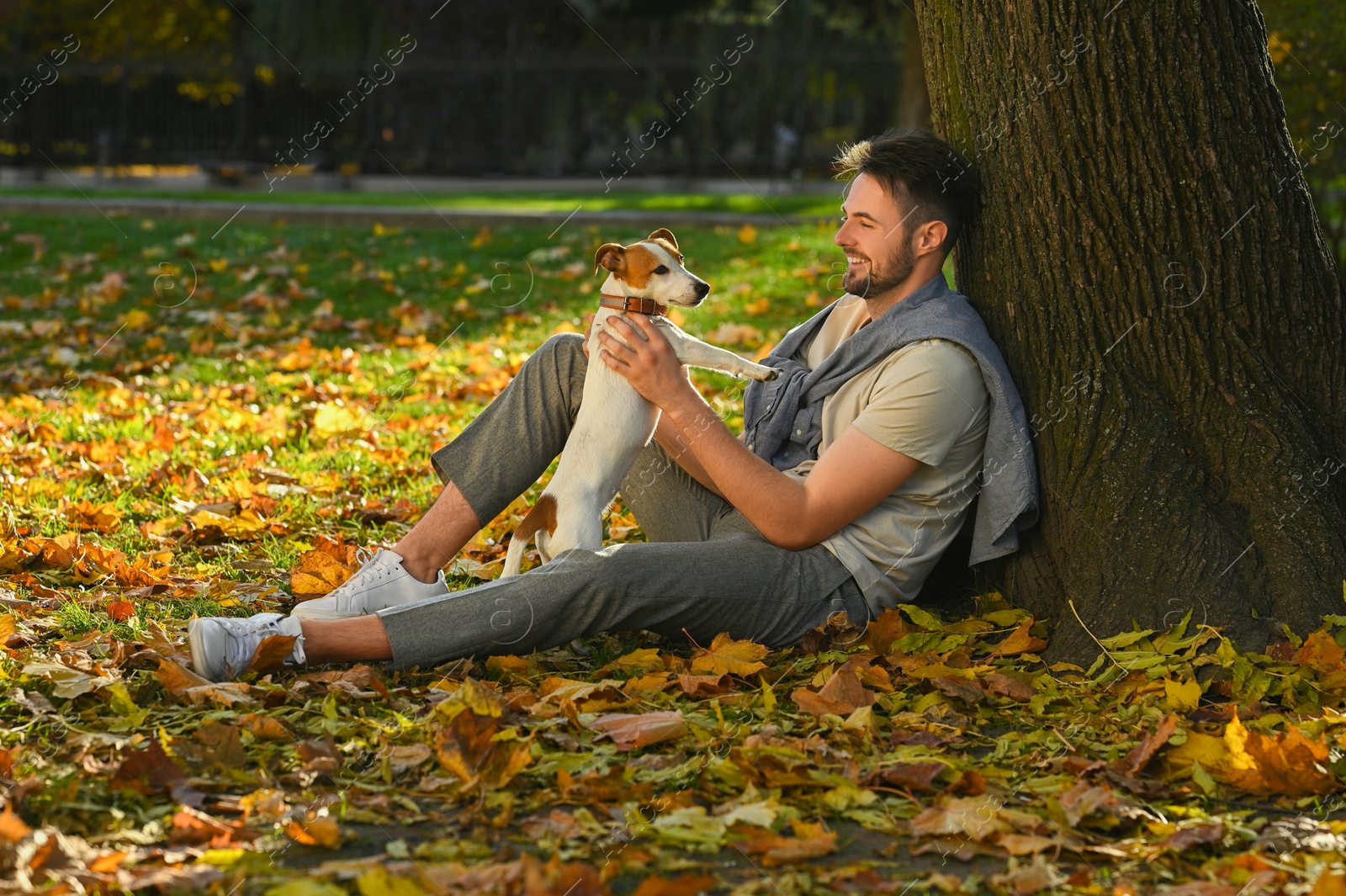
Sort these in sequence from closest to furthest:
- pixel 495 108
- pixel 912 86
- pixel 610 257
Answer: pixel 610 257
pixel 912 86
pixel 495 108

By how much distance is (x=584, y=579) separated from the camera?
120 inches

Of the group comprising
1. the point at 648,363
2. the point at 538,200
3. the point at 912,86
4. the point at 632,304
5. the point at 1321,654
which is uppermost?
the point at 912,86

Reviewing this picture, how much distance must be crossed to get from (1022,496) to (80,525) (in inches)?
122

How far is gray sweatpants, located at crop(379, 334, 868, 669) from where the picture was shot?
3037mm

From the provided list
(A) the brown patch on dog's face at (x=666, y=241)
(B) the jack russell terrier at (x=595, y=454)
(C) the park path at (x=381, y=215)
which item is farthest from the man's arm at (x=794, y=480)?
(C) the park path at (x=381, y=215)

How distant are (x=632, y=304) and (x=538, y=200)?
11237 millimetres

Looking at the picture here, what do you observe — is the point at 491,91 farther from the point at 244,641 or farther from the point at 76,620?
the point at 244,641

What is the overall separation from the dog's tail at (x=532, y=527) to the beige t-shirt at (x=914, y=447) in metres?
0.76

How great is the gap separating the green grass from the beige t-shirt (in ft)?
29.3

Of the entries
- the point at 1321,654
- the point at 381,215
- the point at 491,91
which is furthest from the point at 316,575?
the point at 491,91

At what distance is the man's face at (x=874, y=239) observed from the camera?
10.9 ft

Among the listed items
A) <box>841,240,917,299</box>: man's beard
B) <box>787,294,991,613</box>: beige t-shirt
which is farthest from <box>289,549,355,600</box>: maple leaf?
<box>841,240,917,299</box>: man's beard

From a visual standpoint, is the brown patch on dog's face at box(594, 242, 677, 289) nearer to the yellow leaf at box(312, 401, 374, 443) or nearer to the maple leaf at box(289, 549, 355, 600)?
the maple leaf at box(289, 549, 355, 600)

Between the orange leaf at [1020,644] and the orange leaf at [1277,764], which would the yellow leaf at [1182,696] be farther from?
the orange leaf at [1020,644]
